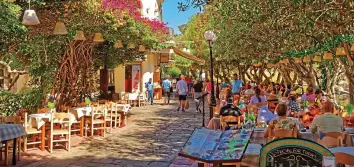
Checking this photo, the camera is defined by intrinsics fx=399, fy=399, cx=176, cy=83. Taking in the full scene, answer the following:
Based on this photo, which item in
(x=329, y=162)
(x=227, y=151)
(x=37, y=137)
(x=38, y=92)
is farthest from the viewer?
(x=38, y=92)

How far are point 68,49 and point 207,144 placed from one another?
31.7 feet

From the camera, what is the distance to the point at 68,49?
12.4 metres

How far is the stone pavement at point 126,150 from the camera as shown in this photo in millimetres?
7500

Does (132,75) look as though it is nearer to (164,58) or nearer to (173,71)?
(164,58)

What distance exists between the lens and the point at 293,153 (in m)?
3.02

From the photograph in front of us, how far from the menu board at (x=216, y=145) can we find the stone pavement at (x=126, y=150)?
3.60 meters

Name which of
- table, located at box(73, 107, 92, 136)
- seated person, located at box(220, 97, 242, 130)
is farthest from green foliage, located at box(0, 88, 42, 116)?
seated person, located at box(220, 97, 242, 130)

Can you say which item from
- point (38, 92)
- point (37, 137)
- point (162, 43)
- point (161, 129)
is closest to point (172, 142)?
point (161, 129)

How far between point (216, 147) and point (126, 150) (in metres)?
5.59

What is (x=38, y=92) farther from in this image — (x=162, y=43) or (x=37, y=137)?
(x=162, y=43)

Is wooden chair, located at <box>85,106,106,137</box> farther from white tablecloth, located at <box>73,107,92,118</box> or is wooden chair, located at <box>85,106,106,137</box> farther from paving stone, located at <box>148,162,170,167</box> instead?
paving stone, located at <box>148,162,170,167</box>

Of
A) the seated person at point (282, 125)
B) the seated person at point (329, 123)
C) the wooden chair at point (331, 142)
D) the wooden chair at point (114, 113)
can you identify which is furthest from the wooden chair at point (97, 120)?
the wooden chair at point (331, 142)

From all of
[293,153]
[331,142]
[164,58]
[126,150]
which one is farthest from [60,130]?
[164,58]

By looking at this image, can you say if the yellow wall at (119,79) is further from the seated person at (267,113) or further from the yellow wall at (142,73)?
the seated person at (267,113)
